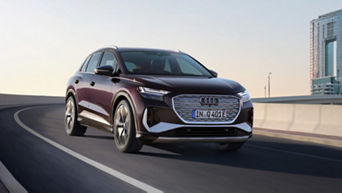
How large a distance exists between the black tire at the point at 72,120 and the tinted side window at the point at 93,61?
2.67 ft

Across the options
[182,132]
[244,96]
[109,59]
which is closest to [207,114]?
[182,132]

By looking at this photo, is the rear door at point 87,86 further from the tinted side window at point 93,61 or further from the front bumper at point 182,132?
the front bumper at point 182,132

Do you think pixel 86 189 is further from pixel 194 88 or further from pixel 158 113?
pixel 194 88

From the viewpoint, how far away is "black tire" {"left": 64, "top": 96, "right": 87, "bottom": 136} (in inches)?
413

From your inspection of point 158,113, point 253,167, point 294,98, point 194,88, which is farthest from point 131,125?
point 294,98

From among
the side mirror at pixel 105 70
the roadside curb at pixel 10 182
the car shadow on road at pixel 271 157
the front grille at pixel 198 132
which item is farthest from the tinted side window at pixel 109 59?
the roadside curb at pixel 10 182

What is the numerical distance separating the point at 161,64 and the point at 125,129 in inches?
70.4

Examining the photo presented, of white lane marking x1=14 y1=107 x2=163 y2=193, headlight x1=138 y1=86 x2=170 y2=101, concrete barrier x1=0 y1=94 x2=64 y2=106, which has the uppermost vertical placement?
headlight x1=138 y1=86 x2=170 y2=101

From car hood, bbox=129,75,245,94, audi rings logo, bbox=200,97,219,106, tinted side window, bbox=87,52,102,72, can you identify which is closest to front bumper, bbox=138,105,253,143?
audi rings logo, bbox=200,97,219,106

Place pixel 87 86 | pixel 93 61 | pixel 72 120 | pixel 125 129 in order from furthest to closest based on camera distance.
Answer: pixel 72 120
pixel 93 61
pixel 87 86
pixel 125 129

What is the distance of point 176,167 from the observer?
6.85 metres

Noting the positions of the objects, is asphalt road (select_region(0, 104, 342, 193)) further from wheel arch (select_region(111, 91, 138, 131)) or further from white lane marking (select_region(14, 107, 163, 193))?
wheel arch (select_region(111, 91, 138, 131))

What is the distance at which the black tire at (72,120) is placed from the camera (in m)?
10.5

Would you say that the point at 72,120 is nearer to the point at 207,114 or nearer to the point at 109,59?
the point at 109,59
